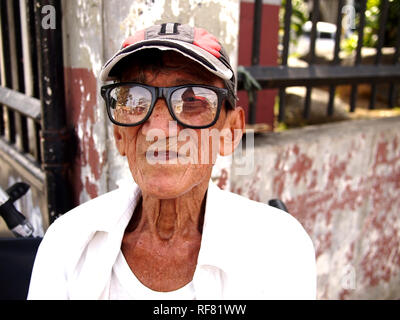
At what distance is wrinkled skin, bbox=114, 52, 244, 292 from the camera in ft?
4.22

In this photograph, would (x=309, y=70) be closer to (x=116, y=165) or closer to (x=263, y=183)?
(x=263, y=183)

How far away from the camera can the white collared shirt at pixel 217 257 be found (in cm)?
126

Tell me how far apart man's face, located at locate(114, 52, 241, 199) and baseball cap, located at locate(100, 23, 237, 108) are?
0.05 metres

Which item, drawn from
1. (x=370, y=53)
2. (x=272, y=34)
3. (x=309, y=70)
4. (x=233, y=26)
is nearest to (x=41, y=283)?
(x=233, y=26)

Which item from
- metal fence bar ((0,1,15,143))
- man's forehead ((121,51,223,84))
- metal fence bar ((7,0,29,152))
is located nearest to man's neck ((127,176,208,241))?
man's forehead ((121,51,223,84))

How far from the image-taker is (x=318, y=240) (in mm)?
2895

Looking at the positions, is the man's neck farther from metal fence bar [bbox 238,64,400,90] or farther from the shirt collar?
metal fence bar [bbox 238,64,400,90]

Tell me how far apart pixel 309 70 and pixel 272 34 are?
8.93ft

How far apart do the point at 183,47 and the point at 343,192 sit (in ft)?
7.02

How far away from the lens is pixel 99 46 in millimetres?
1870

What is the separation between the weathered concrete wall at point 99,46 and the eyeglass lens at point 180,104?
645 mm

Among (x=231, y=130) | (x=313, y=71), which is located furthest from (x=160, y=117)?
(x=313, y=71)

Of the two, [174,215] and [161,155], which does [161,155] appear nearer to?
[161,155]
